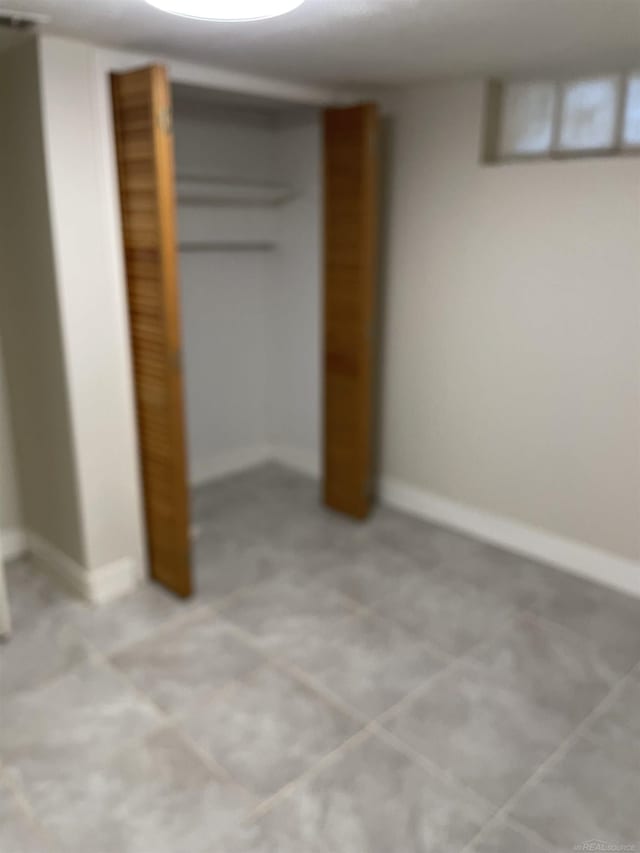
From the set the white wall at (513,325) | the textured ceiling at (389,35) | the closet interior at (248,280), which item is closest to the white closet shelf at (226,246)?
the closet interior at (248,280)

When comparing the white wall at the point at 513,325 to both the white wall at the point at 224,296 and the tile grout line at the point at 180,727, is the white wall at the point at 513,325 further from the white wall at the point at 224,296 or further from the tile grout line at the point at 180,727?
the tile grout line at the point at 180,727

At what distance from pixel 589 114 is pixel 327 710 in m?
2.52

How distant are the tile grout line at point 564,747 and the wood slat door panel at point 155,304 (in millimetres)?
1459

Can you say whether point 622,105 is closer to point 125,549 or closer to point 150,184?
point 150,184

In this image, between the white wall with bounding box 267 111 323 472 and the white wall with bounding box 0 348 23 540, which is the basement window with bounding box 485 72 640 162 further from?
the white wall with bounding box 0 348 23 540

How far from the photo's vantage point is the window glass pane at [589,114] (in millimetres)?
2764

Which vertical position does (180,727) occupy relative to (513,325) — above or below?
below

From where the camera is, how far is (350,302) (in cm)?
334

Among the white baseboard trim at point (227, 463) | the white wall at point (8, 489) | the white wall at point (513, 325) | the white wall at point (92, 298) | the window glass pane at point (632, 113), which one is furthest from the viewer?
the white baseboard trim at point (227, 463)

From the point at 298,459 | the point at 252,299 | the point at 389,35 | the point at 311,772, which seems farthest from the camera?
the point at 298,459

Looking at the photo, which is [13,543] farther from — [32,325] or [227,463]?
[227,463]

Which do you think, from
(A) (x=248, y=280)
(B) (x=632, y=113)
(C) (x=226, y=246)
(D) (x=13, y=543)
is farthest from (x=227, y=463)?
(B) (x=632, y=113)

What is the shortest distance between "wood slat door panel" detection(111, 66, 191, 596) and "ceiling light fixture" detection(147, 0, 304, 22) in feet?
2.57

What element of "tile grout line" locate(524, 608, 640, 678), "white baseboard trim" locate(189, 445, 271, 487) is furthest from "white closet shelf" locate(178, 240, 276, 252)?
"tile grout line" locate(524, 608, 640, 678)
